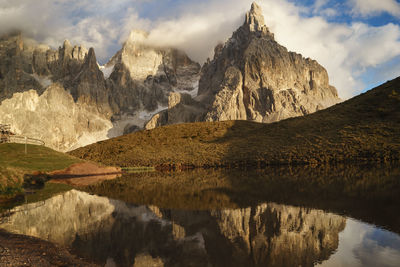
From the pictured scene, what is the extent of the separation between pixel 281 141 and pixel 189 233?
43205 mm

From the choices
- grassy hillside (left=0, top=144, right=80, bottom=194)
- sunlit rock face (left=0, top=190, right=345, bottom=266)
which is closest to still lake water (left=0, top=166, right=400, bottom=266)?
sunlit rock face (left=0, top=190, right=345, bottom=266)

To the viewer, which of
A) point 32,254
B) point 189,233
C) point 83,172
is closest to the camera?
point 32,254

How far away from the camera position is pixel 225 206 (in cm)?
1330

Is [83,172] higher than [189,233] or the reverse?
higher

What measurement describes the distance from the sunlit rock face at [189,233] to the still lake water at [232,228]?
1.0 inches

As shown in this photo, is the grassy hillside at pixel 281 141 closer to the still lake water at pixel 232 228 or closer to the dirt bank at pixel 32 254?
the still lake water at pixel 232 228

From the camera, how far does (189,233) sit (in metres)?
9.70

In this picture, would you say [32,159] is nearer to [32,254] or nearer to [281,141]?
[32,254]

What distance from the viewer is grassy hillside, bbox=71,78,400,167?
137 ft

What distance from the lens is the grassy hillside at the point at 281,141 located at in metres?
41.8

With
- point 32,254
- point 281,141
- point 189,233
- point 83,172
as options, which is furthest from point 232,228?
point 281,141

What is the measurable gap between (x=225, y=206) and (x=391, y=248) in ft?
23.2

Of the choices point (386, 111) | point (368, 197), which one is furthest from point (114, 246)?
point (386, 111)

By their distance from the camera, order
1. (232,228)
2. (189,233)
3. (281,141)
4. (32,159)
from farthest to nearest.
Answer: (281,141) → (32,159) → (232,228) → (189,233)
